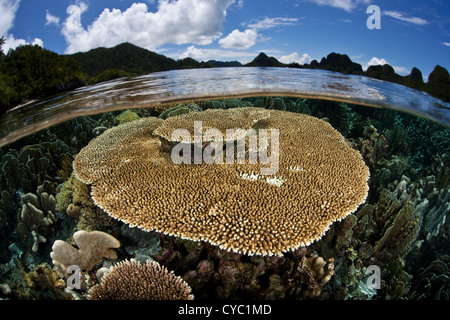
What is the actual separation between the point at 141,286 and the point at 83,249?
1351 mm

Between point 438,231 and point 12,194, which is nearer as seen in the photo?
point 438,231

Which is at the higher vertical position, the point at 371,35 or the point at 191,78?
the point at 371,35

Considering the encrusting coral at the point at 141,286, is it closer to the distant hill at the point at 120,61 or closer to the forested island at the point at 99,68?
the forested island at the point at 99,68

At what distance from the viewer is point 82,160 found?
202 inches

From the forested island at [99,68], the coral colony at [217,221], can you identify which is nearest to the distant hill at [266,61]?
the forested island at [99,68]

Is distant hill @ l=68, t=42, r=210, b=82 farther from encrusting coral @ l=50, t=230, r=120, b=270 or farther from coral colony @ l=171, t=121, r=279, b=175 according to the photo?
encrusting coral @ l=50, t=230, r=120, b=270

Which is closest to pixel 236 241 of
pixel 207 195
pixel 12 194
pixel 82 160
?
pixel 207 195

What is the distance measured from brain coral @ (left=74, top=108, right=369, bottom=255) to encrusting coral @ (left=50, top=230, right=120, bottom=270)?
0.42 m

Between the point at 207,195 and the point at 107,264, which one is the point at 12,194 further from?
the point at 207,195

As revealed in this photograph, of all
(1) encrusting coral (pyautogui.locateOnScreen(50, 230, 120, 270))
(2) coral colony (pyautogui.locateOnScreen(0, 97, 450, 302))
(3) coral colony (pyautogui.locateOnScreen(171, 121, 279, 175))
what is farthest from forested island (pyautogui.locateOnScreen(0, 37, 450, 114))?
(1) encrusting coral (pyautogui.locateOnScreen(50, 230, 120, 270))

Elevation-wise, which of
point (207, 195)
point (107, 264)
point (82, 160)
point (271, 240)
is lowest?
point (107, 264)

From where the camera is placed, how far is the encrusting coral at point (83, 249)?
11.2ft

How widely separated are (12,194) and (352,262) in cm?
816

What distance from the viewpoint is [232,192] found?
3.63 m
